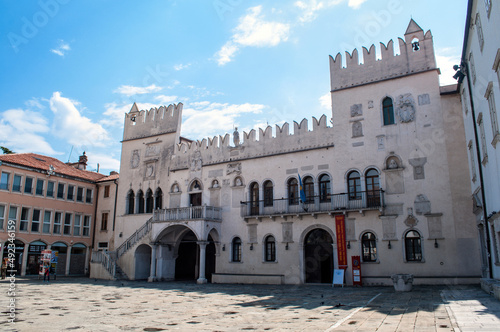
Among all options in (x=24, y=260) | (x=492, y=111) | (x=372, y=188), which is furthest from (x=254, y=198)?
(x=24, y=260)

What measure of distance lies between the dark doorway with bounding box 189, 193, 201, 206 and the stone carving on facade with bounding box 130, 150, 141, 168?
21.1 ft

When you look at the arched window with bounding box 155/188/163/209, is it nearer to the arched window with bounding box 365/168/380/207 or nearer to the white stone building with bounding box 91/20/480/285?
the white stone building with bounding box 91/20/480/285

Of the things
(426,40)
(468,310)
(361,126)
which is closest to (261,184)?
(361,126)

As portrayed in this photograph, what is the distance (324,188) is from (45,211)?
23124 millimetres

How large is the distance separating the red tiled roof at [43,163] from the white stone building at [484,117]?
99.6 feet

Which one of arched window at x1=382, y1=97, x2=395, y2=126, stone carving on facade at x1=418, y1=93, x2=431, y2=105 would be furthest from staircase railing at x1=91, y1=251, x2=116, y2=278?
stone carving on facade at x1=418, y1=93, x2=431, y2=105

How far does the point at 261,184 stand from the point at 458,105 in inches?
479

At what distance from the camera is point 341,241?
21828mm

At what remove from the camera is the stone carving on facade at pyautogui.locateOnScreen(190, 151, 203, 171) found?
28645 millimetres

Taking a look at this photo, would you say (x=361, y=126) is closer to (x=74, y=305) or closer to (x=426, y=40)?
(x=426, y=40)

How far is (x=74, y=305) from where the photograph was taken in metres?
13.4

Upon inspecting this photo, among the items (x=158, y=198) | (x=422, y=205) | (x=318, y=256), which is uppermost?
(x=158, y=198)

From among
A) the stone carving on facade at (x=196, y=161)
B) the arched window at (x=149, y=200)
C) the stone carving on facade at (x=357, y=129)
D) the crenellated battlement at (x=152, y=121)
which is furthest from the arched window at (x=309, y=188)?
the arched window at (x=149, y=200)

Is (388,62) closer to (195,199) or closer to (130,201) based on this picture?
(195,199)
